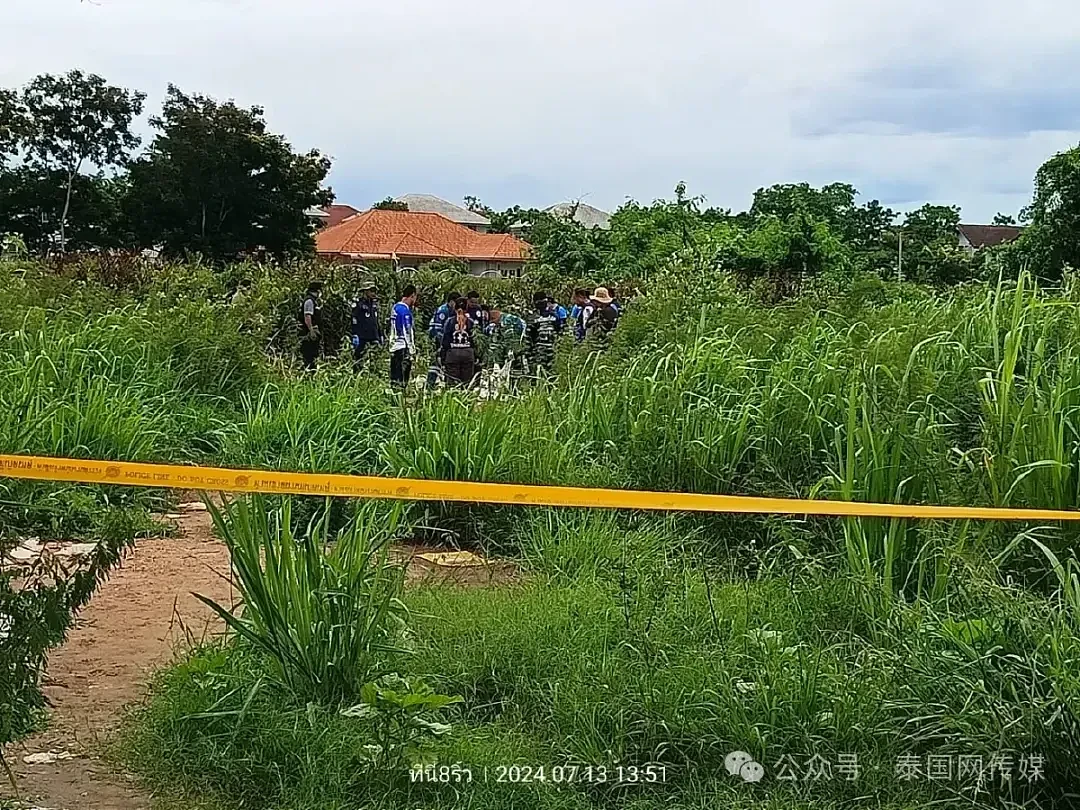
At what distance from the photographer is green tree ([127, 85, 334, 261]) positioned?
35.8 m

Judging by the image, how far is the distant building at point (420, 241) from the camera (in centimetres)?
5566

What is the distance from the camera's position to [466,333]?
12.8 m

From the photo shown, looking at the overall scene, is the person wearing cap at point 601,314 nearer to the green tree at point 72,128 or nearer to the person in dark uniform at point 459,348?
the person in dark uniform at point 459,348

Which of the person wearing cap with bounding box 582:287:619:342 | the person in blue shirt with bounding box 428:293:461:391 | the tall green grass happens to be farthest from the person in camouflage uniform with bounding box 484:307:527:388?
the tall green grass

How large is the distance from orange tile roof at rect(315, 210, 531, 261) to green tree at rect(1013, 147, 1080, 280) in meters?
30.2

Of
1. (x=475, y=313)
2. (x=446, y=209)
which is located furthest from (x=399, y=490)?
(x=446, y=209)

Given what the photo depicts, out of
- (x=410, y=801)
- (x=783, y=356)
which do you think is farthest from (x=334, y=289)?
(x=410, y=801)

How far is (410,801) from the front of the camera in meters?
3.14

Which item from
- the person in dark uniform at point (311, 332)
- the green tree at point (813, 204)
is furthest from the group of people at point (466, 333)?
the green tree at point (813, 204)

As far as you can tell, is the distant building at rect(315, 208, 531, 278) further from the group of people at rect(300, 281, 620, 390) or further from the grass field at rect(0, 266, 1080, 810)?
the grass field at rect(0, 266, 1080, 810)

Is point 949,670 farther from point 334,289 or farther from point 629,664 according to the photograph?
point 334,289

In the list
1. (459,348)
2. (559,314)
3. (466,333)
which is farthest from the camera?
(559,314)

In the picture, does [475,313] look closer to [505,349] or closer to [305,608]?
[505,349]

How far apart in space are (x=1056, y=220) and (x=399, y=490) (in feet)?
82.6
